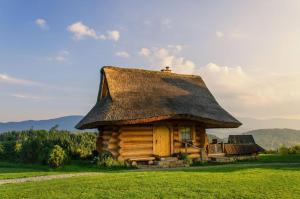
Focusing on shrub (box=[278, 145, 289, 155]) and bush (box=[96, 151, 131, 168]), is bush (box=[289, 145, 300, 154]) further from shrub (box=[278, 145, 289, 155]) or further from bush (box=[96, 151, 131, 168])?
bush (box=[96, 151, 131, 168])

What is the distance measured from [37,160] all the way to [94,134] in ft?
38.7

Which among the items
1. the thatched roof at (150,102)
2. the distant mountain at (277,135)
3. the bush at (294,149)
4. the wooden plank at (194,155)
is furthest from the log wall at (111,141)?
the distant mountain at (277,135)

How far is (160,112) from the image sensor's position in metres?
21.8

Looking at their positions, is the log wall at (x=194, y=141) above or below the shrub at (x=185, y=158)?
above

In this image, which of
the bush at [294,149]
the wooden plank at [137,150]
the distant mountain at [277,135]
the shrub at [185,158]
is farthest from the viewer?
the distant mountain at [277,135]

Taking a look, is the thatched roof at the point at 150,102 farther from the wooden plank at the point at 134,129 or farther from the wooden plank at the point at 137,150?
the wooden plank at the point at 137,150

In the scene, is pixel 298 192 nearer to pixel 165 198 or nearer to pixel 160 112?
pixel 165 198

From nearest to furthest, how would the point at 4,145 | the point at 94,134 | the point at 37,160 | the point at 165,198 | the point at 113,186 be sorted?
the point at 165,198 → the point at 113,186 → the point at 37,160 → the point at 4,145 → the point at 94,134

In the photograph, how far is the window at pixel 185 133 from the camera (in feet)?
79.5

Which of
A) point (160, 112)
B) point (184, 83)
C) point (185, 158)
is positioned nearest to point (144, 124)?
point (160, 112)

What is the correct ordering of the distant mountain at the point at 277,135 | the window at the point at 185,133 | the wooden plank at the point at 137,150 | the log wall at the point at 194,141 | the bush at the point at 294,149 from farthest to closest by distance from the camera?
1. the distant mountain at the point at 277,135
2. the bush at the point at 294,149
3. the window at the point at 185,133
4. the log wall at the point at 194,141
5. the wooden plank at the point at 137,150

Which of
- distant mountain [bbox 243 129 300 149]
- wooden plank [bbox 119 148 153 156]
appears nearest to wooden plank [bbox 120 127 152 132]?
wooden plank [bbox 119 148 153 156]

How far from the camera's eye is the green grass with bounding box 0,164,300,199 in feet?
38.2

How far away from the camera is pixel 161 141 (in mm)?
23266
